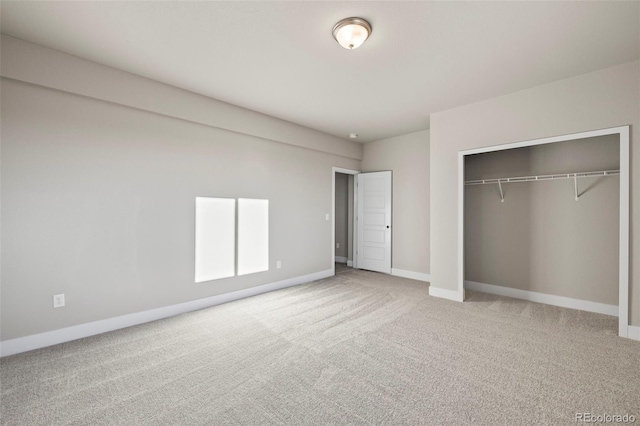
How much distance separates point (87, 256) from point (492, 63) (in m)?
4.64

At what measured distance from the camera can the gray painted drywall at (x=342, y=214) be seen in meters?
7.05

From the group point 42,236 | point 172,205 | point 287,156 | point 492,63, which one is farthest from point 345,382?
point 287,156

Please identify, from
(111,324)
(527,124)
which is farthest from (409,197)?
(111,324)

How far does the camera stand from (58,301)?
278 centimetres

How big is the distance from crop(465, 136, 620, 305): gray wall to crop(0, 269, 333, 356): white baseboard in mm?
3663

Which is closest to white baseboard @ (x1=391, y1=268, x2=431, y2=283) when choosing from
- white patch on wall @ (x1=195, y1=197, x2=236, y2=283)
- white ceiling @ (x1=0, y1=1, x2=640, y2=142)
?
white ceiling @ (x1=0, y1=1, x2=640, y2=142)

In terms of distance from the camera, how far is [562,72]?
3.08 m

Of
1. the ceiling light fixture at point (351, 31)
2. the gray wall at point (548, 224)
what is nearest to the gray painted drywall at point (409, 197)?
the gray wall at point (548, 224)

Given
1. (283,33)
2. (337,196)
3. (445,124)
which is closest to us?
(283,33)

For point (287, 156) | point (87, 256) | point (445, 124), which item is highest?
point (445, 124)

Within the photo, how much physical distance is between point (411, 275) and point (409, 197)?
5.00 feet

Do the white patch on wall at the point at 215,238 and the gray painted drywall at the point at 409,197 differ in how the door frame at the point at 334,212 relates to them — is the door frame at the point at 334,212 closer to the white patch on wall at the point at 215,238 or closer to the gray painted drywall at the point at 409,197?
the gray painted drywall at the point at 409,197

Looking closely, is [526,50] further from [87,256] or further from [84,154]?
[87,256]

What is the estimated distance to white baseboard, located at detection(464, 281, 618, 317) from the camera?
354 centimetres
